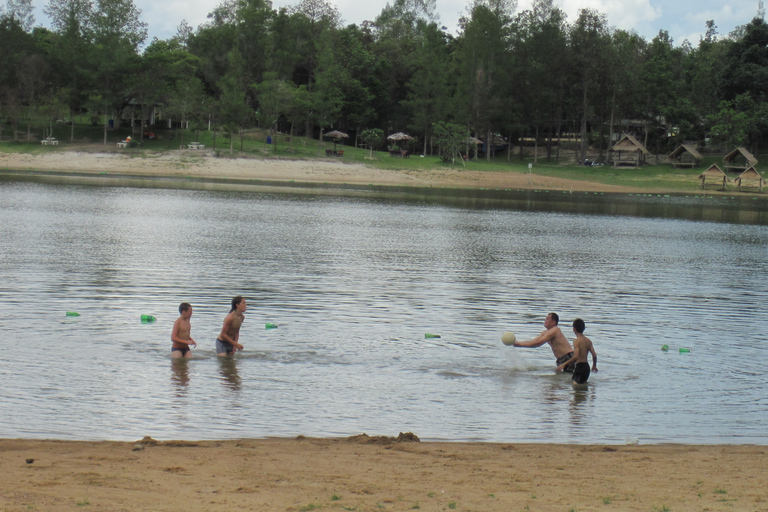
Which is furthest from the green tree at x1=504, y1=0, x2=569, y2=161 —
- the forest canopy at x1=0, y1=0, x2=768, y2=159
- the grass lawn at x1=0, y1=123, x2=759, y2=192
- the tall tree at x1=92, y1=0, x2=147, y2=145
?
the tall tree at x1=92, y1=0, x2=147, y2=145

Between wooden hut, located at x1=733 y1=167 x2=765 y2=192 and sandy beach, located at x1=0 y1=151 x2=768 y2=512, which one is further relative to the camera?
wooden hut, located at x1=733 y1=167 x2=765 y2=192

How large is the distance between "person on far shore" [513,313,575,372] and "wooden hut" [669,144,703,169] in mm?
89137

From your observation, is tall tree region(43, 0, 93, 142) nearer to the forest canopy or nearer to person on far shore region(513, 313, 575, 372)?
the forest canopy

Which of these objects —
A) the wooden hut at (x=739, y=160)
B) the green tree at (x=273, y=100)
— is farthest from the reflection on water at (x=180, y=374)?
the wooden hut at (x=739, y=160)

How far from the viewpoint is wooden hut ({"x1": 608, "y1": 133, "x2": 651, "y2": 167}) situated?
98.5 m

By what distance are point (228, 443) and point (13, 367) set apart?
6.08 m

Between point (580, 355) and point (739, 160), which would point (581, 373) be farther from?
point (739, 160)

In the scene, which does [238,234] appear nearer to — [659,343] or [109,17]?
[659,343]

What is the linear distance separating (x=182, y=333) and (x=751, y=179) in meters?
88.6

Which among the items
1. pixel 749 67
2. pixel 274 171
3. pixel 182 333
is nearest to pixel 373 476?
pixel 182 333

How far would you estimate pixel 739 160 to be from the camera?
321 ft

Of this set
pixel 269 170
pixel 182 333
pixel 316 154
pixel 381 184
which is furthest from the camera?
pixel 316 154

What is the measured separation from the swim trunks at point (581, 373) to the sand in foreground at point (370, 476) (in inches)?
149

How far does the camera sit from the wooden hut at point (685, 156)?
9800 cm
